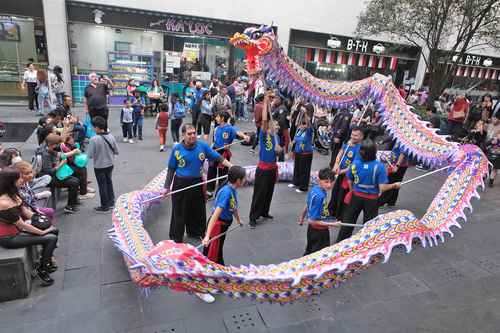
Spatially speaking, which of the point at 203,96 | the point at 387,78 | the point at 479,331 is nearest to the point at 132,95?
the point at 203,96

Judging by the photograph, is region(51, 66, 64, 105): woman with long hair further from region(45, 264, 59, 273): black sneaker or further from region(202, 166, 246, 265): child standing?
region(202, 166, 246, 265): child standing

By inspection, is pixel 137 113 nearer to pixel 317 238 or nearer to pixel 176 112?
pixel 176 112

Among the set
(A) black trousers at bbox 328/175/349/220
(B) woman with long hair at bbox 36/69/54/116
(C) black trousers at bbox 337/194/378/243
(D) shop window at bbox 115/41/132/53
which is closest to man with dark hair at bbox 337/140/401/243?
(C) black trousers at bbox 337/194/378/243

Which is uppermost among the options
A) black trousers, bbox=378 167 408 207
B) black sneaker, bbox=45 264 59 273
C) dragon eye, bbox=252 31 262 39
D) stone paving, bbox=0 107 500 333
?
dragon eye, bbox=252 31 262 39

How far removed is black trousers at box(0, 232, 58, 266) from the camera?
151 inches

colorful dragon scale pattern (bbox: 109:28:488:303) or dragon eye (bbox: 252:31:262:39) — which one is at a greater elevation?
dragon eye (bbox: 252:31:262:39)

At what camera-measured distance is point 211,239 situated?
12.7 ft

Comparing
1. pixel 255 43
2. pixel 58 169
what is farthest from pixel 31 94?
pixel 255 43

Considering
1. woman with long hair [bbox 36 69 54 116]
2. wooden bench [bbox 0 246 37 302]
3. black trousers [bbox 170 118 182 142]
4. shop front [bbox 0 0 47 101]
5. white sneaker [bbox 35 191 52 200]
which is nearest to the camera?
wooden bench [bbox 0 246 37 302]

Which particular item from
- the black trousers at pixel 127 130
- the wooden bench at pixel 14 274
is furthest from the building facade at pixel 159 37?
the wooden bench at pixel 14 274

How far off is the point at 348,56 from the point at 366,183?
1637cm

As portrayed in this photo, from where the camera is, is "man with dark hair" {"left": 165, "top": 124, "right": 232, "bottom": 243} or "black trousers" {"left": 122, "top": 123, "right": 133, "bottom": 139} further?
"black trousers" {"left": 122, "top": 123, "right": 133, "bottom": 139}

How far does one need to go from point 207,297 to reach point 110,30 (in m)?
14.1

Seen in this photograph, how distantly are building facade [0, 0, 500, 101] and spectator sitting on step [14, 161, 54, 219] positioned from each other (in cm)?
1062
